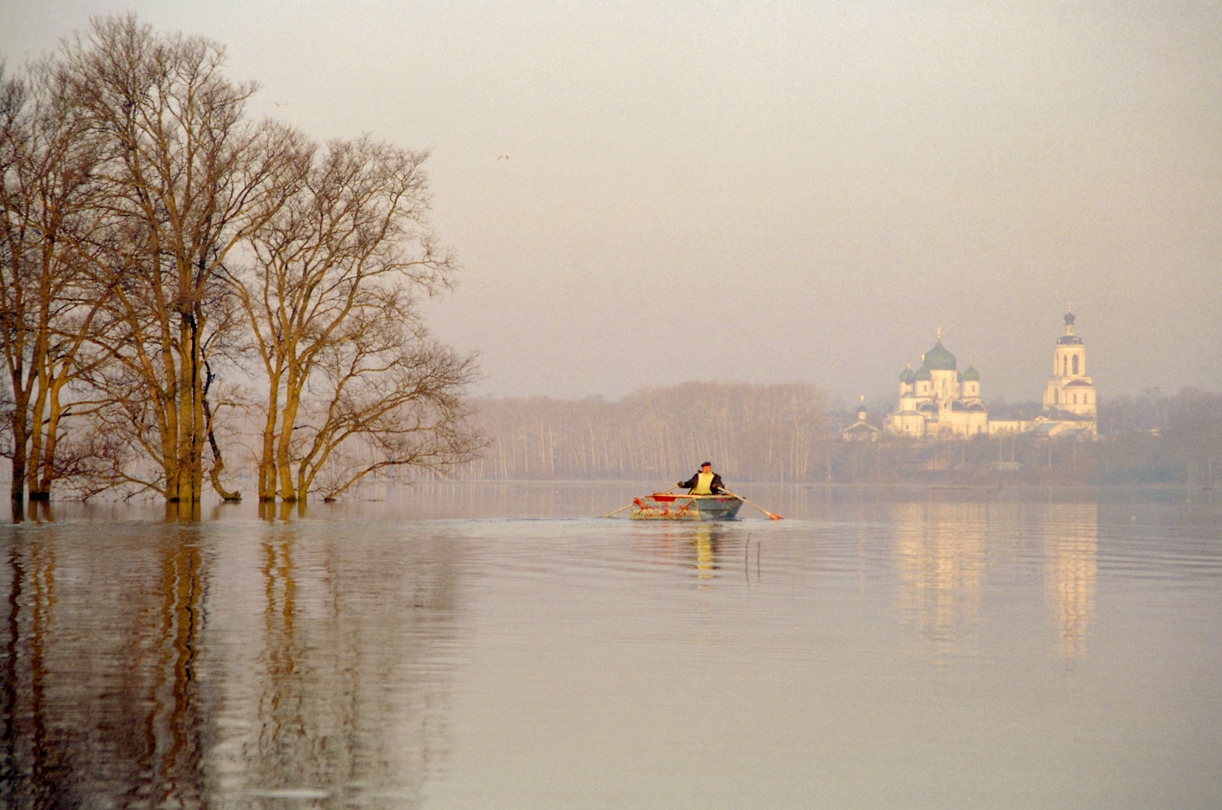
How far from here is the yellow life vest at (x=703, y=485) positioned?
4408 centimetres

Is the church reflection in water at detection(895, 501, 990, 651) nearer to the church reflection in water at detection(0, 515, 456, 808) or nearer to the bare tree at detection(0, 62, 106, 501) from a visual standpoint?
the church reflection in water at detection(0, 515, 456, 808)

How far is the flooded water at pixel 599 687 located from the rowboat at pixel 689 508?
779 inches

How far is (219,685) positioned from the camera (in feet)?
35.8

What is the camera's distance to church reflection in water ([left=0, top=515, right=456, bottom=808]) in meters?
7.94

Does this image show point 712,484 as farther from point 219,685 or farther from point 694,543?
point 219,685

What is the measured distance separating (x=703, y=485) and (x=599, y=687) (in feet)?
109

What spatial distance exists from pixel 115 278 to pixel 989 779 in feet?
120

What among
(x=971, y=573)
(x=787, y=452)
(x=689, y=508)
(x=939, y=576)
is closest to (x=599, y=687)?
(x=939, y=576)

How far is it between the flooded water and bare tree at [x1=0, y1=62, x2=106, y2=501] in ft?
62.2

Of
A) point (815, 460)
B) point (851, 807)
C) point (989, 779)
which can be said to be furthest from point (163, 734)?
point (815, 460)

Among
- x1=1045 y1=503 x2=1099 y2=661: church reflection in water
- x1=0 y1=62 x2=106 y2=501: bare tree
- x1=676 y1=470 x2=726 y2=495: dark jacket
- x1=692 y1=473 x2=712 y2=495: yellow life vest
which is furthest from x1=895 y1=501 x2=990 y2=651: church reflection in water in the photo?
x1=0 y1=62 x2=106 y2=501: bare tree

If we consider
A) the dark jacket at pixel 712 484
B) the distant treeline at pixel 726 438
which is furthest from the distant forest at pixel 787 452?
the dark jacket at pixel 712 484

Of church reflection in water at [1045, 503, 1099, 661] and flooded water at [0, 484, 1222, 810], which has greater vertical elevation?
flooded water at [0, 484, 1222, 810]

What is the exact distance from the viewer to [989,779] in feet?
27.1
